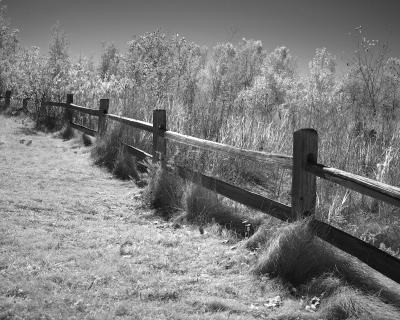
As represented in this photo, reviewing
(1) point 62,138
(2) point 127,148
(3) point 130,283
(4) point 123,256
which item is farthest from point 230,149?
(1) point 62,138

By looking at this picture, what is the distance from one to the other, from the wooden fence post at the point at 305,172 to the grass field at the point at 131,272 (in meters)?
0.55

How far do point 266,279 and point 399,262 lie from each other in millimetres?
1173

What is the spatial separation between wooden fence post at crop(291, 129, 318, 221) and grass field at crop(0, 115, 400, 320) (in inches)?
21.7

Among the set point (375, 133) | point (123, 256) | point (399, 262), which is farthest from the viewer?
point (375, 133)

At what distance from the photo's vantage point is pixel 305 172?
4195 millimetres

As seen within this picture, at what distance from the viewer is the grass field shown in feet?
10.7

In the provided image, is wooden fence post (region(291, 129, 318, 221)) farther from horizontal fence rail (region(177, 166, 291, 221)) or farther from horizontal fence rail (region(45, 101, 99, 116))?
horizontal fence rail (region(45, 101, 99, 116))

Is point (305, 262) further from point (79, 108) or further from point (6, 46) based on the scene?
point (6, 46)

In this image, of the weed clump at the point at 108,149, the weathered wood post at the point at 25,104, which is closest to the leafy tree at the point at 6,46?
the weathered wood post at the point at 25,104

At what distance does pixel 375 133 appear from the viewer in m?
7.25

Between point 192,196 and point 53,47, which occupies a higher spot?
point 53,47

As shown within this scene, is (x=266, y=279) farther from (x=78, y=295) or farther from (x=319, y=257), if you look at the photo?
(x=78, y=295)

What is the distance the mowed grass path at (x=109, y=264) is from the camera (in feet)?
10.7

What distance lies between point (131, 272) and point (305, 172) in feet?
6.59
